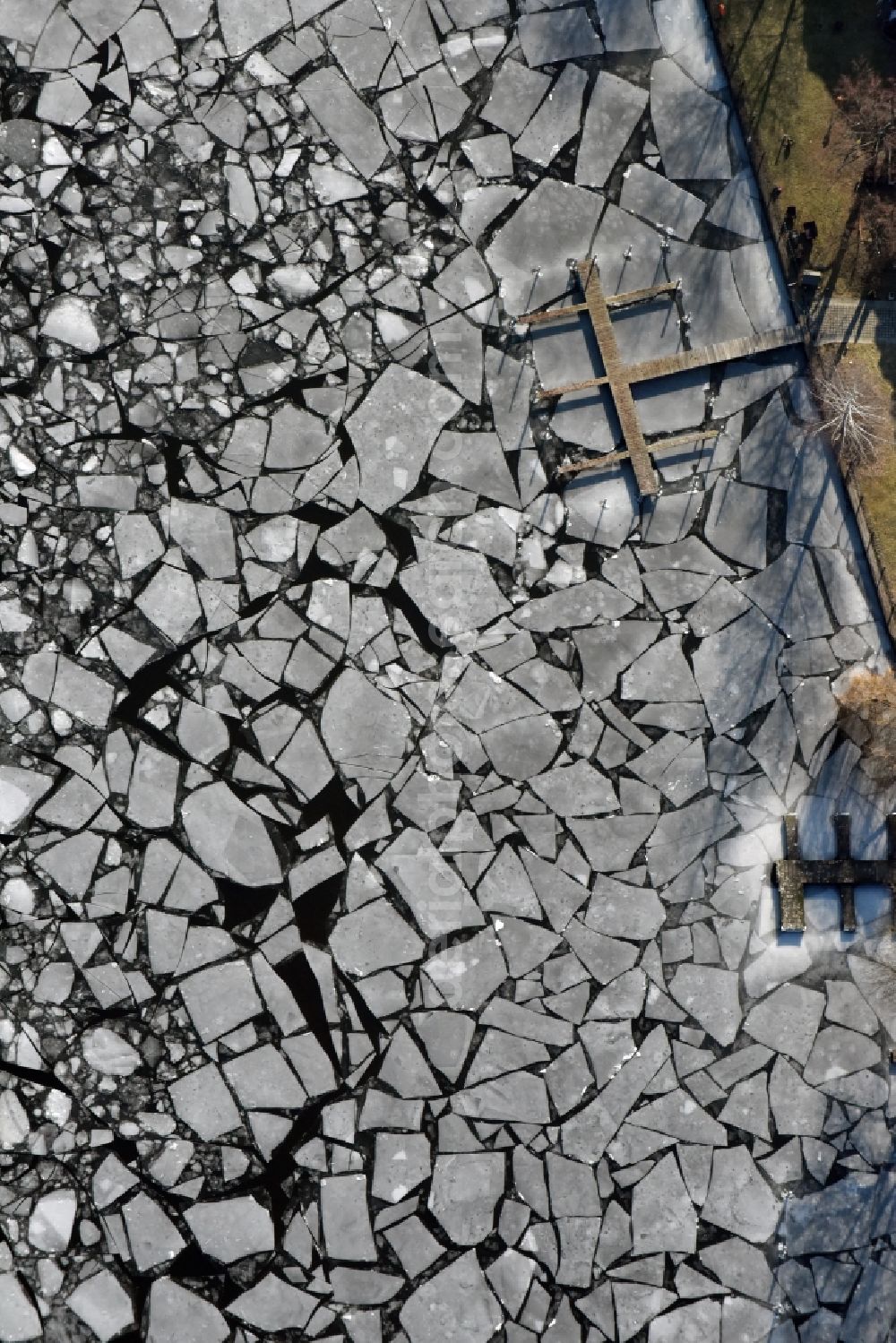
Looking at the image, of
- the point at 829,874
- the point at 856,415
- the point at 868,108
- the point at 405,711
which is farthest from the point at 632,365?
the point at 829,874

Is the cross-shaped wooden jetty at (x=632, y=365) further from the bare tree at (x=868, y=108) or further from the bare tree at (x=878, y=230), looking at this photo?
the bare tree at (x=868, y=108)

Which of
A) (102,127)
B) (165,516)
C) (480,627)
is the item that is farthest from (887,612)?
(102,127)

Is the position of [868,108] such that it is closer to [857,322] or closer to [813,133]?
[813,133]

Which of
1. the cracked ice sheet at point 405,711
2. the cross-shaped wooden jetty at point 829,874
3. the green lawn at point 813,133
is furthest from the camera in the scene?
the green lawn at point 813,133

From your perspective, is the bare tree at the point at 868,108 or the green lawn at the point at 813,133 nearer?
the bare tree at the point at 868,108

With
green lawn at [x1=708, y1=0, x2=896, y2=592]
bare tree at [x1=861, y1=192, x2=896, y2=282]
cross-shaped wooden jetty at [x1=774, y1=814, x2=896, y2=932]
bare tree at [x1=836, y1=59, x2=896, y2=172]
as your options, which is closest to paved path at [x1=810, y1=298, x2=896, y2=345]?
green lawn at [x1=708, y1=0, x2=896, y2=592]

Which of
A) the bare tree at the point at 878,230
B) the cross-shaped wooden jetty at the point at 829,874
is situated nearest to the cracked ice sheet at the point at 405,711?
the cross-shaped wooden jetty at the point at 829,874

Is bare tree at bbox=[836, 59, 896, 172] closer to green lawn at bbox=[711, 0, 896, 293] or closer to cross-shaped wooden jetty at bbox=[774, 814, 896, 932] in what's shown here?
green lawn at bbox=[711, 0, 896, 293]
